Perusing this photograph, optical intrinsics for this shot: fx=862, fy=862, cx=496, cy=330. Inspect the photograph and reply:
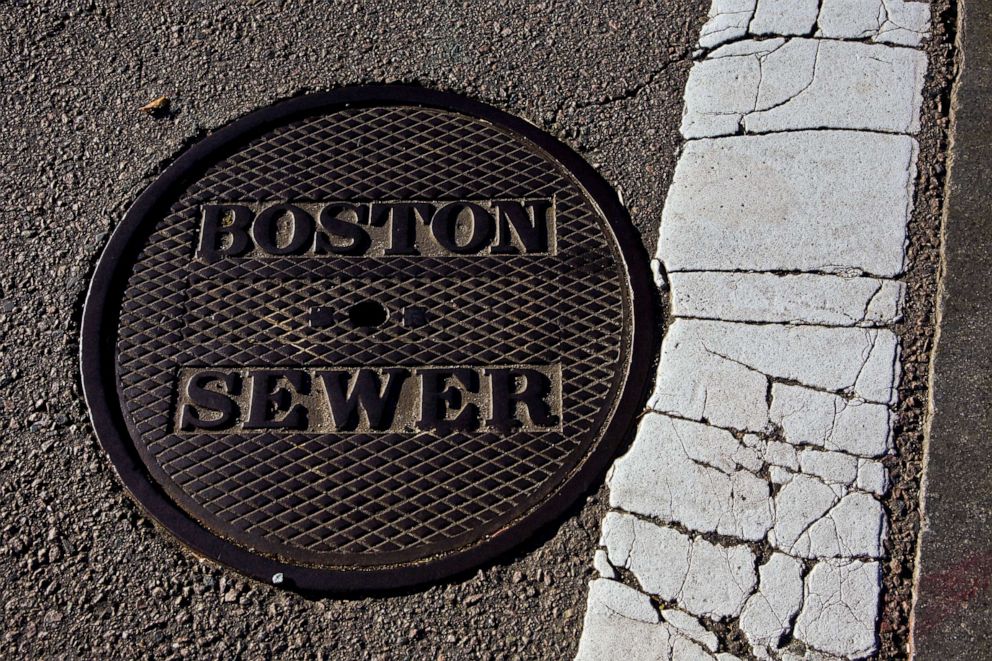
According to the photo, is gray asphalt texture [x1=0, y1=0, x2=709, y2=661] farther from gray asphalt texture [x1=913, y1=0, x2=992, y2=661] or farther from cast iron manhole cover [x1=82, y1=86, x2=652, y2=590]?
gray asphalt texture [x1=913, y1=0, x2=992, y2=661]

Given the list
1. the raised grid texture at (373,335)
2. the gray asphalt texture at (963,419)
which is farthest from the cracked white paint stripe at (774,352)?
the raised grid texture at (373,335)

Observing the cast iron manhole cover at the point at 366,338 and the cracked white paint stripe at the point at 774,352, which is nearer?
the cracked white paint stripe at the point at 774,352

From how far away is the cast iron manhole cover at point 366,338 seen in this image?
7.16 feet

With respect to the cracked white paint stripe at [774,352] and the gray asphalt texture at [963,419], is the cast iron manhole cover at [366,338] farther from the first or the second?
the gray asphalt texture at [963,419]

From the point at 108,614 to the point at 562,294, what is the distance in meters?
1.42

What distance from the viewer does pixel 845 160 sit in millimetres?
2631

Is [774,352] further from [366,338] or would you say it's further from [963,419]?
[366,338]

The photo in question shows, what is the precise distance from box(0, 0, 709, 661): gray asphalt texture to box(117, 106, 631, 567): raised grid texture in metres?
0.13

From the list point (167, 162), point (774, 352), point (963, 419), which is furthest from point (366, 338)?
point (963, 419)

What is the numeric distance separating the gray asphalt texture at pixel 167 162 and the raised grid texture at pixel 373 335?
0.43 feet

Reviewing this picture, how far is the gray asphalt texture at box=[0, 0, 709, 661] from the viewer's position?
6.75 ft

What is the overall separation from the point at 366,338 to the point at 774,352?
3.69ft

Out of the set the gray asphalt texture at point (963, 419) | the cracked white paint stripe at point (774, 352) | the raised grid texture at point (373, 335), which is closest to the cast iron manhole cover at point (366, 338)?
the raised grid texture at point (373, 335)

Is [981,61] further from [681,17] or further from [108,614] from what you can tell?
[108,614]
